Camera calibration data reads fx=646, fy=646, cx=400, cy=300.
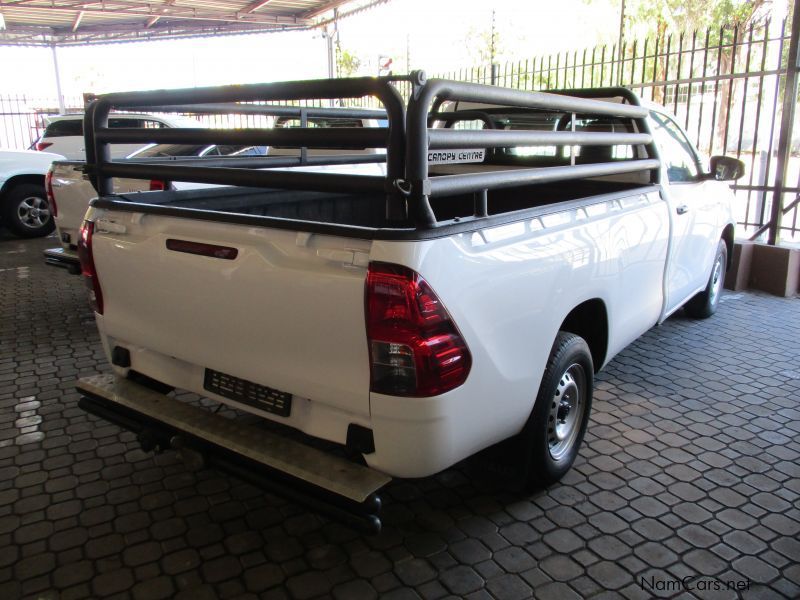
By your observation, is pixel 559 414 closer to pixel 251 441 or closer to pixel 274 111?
pixel 251 441

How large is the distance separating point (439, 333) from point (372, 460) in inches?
21.2

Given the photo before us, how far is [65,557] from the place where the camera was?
2754 millimetres

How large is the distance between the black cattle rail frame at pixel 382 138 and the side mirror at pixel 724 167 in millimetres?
1879

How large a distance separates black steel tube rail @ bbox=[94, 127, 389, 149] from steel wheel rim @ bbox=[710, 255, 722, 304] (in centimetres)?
473

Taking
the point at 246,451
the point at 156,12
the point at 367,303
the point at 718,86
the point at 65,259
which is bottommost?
the point at 246,451

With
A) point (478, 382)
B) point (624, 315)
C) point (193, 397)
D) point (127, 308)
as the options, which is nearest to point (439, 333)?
point (478, 382)

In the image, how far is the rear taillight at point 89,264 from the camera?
3.03 m

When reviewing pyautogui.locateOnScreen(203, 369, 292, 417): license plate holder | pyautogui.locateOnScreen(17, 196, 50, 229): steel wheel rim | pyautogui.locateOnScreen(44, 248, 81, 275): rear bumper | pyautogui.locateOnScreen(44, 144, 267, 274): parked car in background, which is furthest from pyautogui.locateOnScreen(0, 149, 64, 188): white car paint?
pyautogui.locateOnScreen(203, 369, 292, 417): license plate holder

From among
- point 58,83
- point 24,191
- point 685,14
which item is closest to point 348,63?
point 58,83

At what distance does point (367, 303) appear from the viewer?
2.13m

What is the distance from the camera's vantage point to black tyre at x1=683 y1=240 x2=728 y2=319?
5882mm

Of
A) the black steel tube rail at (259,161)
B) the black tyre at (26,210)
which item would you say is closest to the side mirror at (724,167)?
the black steel tube rail at (259,161)

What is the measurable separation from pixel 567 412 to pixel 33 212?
971 cm

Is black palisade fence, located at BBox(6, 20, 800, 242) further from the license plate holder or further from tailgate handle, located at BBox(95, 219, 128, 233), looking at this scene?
→ tailgate handle, located at BBox(95, 219, 128, 233)
